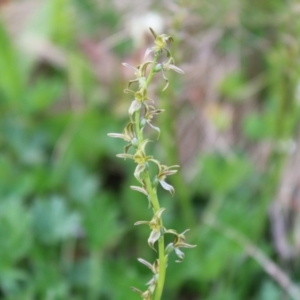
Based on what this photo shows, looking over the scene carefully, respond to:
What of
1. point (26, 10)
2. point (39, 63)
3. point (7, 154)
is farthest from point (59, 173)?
point (26, 10)

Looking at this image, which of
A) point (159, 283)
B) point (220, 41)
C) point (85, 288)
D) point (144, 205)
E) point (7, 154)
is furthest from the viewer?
point (220, 41)

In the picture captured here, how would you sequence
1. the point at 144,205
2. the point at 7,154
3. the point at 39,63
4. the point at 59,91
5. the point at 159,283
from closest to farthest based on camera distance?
the point at 159,283
the point at 144,205
the point at 7,154
the point at 59,91
the point at 39,63

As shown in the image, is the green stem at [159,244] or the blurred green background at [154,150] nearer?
the green stem at [159,244]

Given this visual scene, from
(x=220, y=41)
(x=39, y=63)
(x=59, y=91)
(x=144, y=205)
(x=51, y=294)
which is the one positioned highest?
(x=220, y=41)

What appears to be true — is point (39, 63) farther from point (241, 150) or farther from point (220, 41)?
point (241, 150)

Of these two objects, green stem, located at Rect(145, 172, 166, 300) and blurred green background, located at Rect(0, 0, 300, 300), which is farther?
blurred green background, located at Rect(0, 0, 300, 300)

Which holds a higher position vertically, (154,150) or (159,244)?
(154,150)

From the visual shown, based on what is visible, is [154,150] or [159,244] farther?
[154,150]

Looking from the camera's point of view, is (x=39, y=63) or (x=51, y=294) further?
(x=39, y=63)
